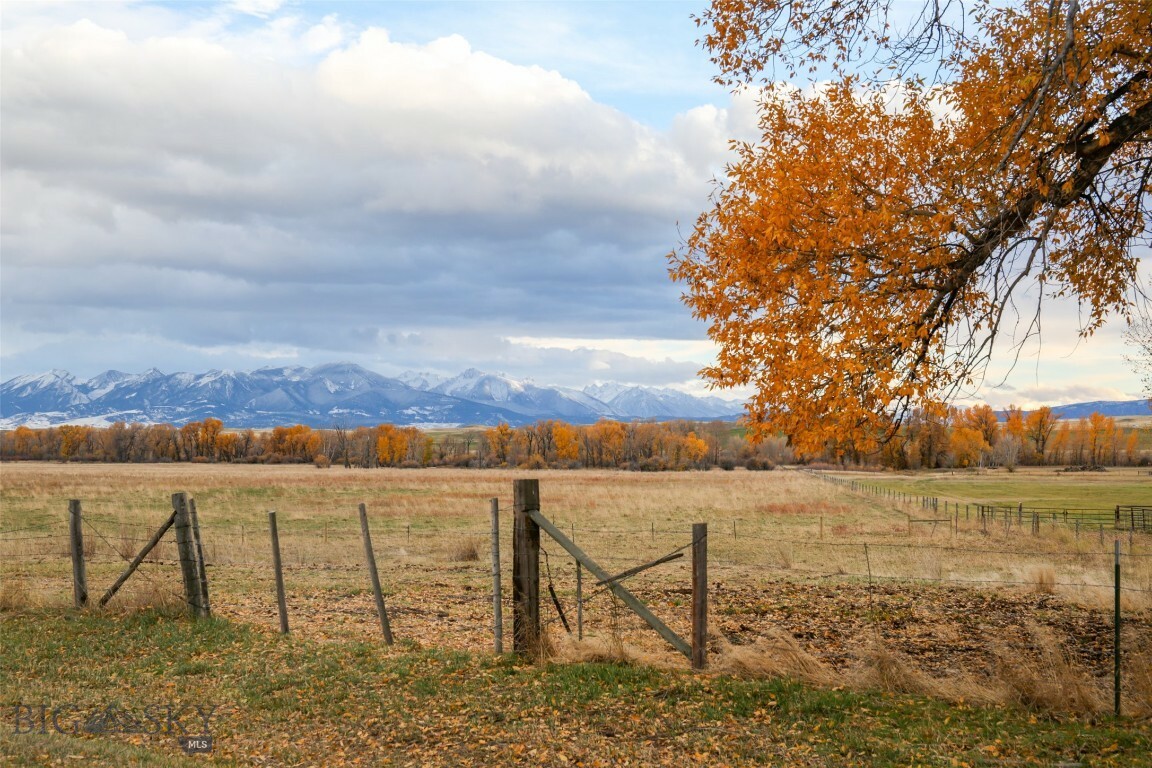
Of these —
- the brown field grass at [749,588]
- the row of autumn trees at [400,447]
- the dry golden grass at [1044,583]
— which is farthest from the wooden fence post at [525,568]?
the row of autumn trees at [400,447]

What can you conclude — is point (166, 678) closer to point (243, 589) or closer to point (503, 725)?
point (503, 725)

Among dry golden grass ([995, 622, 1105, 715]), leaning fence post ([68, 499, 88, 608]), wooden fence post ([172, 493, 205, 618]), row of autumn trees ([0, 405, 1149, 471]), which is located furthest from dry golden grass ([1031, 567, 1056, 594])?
row of autumn trees ([0, 405, 1149, 471])

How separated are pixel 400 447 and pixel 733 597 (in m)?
147

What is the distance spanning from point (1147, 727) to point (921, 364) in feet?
13.8

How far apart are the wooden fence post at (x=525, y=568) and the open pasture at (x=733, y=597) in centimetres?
48

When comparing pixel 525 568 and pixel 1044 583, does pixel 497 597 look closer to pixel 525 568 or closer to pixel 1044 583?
pixel 525 568

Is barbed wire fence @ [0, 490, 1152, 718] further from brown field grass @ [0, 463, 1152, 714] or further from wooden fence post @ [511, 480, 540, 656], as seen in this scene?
wooden fence post @ [511, 480, 540, 656]

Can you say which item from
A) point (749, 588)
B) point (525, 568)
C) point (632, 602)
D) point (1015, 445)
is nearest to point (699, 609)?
point (632, 602)

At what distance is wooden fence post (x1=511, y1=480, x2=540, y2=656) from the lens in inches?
401

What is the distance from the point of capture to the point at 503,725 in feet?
25.7

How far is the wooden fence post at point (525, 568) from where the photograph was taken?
10.2 m

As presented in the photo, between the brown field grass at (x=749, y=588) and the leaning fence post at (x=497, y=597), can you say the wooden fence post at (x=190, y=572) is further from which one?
the leaning fence post at (x=497, y=597)

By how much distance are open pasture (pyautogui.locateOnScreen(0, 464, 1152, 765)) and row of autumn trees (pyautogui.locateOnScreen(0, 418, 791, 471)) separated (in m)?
104

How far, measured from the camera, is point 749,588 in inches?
677
